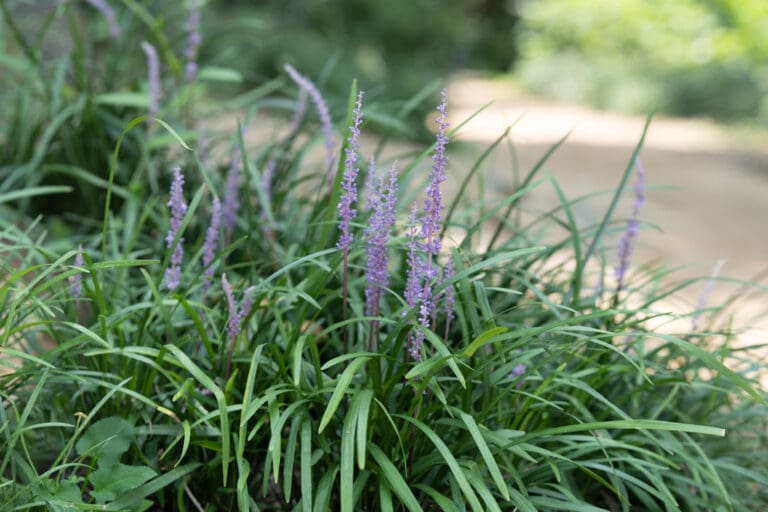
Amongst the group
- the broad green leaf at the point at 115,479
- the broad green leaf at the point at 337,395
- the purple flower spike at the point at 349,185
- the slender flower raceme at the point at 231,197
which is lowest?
the broad green leaf at the point at 115,479

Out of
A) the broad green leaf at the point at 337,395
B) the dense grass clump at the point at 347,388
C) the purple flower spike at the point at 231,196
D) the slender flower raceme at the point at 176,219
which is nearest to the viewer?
the broad green leaf at the point at 337,395

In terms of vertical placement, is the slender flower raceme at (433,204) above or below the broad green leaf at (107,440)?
above

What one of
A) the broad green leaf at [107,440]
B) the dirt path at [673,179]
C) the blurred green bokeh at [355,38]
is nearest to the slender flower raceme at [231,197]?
the broad green leaf at [107,440]

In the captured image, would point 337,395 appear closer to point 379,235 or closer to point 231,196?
point 379,235

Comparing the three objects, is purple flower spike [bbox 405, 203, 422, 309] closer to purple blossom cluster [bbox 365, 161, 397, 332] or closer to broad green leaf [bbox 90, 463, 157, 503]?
purple blossom cluster [bbox 365, 161, 397, 332]

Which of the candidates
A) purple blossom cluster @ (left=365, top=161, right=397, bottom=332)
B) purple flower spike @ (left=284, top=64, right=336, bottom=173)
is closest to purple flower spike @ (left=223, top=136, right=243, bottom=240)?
purple flower spike @ (left=284, top=64, right=336, bottom=173)

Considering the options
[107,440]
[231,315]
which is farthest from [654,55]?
[107,440]

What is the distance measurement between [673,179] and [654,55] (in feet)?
23.9

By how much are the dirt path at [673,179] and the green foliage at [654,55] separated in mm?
469

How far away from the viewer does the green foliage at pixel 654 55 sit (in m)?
13.0

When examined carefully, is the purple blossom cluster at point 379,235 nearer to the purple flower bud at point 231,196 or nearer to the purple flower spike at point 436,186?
the purple flower spike at point 436,186

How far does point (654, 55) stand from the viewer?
14859 mm

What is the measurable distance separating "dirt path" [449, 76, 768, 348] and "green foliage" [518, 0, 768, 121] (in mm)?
469

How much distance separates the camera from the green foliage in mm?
12992
